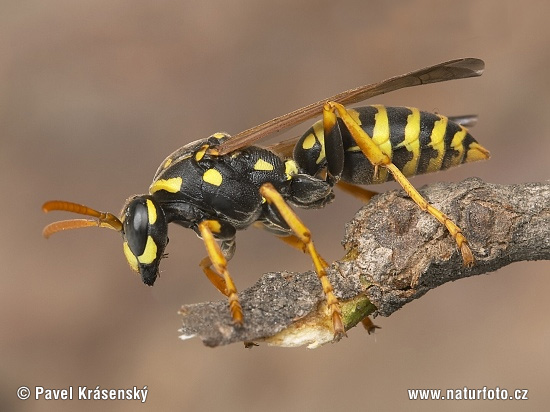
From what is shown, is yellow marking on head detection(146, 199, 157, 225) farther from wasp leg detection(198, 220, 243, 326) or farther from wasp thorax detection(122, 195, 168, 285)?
wasp leg detection(198, 220, 243, 326)

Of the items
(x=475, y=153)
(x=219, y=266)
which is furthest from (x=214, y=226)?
(x=475, y=153)

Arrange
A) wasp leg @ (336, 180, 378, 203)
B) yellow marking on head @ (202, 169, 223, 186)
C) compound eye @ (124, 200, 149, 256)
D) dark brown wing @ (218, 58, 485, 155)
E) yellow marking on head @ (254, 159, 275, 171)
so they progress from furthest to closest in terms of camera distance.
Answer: wasp leg @ (336, 180, 378, 203), yellow marking on head @ (254, 159, 275, 171), yellow marking on head @ (202, 169, 223, 186), dark brown wing @ (218, 58, 485, 155), compound eye @ (124, 200, 149, 256)

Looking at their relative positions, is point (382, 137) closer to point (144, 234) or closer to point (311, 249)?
point (311, 249)

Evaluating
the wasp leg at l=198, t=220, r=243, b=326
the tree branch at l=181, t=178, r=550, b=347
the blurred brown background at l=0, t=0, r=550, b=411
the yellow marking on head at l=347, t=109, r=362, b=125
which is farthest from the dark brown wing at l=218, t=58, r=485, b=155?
the blurred brown background at l=0, t=0, r=550, b=411

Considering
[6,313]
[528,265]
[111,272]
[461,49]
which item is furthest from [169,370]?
[461,49]

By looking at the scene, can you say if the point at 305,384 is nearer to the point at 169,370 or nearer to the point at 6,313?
the point at 169,370

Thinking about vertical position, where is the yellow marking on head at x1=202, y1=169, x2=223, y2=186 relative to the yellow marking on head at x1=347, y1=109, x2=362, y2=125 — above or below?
below

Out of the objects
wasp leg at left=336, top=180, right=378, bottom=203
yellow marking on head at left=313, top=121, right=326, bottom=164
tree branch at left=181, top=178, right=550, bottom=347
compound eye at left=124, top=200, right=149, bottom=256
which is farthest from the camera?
wasp leg at left=336, top=180, right=378, bottom=203
